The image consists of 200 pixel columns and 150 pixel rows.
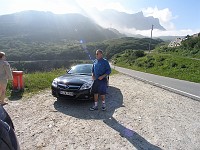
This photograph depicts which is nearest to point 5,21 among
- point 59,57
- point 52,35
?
point 52,35

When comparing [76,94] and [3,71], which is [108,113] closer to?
[76,94]

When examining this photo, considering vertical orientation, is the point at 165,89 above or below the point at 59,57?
above

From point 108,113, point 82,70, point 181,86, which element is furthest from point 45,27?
point 108,113

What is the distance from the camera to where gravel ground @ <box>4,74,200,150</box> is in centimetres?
461

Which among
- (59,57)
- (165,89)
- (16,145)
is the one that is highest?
(16,145)

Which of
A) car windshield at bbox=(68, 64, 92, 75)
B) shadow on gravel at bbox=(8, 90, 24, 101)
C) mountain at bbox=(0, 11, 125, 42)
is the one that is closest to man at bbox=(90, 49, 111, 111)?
car windshield at bbox=(68, 64, 92, 75)

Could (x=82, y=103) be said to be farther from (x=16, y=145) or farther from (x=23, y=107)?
(x=16, y=145)

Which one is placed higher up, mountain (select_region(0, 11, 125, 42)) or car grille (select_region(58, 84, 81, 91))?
mountain (select_region(0, 11, 125, 42))

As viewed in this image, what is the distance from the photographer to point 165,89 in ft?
38.1

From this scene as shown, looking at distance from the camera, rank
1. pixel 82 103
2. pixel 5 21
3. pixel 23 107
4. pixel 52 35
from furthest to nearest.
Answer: pixel 5 21 → pixel 52 35 → pixel 82 103 → pixel 23 107

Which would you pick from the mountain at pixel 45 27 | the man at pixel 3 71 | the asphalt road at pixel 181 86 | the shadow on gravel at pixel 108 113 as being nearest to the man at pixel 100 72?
the shadow on gravel at pixel 108 113

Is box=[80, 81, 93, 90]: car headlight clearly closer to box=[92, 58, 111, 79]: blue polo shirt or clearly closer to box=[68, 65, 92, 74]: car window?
box=[92, 58, 111, 79]: blue polo shirt

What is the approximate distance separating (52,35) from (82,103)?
14777cm

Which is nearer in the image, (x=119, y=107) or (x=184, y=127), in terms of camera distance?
(x=184, y=127)
